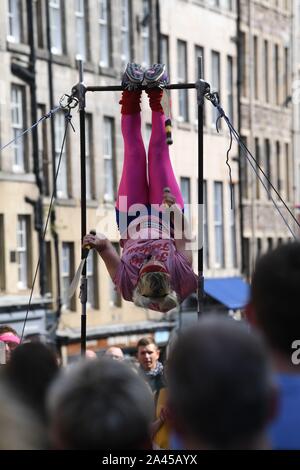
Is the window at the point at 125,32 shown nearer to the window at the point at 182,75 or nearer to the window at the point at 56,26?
the window at the point at 182,75

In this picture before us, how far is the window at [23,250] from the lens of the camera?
2512 centimetres

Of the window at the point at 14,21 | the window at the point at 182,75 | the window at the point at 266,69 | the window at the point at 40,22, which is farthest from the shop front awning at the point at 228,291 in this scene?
the window at the point at 14,21

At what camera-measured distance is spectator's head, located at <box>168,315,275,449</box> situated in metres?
3.80

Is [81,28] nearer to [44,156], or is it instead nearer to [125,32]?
[125,32]

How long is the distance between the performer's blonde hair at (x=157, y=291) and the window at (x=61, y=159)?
1712cm

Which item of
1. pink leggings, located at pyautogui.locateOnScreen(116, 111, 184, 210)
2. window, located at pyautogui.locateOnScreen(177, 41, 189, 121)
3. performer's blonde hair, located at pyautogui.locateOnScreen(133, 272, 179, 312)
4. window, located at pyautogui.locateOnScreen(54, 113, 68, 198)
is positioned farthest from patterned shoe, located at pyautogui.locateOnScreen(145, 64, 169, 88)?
window, located at pyautogui.locateOnScreen(177, 41, 189, 121)

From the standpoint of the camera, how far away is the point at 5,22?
2466 cm

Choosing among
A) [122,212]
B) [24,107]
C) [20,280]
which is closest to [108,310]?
[20,280]

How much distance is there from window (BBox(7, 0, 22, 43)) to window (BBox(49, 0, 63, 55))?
1.08 metres

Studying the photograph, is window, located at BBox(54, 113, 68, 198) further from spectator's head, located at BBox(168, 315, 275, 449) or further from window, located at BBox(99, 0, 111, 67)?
spectator's head, located at BBox(168, 315, 275, 449)

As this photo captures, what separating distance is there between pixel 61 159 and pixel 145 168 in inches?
648

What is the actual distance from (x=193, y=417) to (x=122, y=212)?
5.79 metres
